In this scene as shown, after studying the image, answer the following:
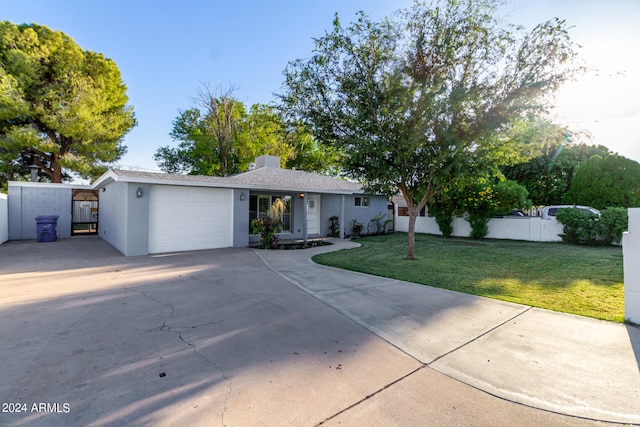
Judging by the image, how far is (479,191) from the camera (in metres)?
13.6

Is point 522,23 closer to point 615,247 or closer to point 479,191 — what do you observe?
point 479,191

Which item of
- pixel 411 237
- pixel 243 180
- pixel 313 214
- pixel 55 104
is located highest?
pixel 55 104

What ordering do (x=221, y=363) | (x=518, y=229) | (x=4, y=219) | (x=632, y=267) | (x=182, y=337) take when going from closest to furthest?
(x=221, y=363)
(x=182, y=337)
(x=632, y=267)
(x=4, y=219)
(x=518, y=229)

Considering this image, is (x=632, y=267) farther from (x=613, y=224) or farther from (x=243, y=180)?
(x=243, y=180)

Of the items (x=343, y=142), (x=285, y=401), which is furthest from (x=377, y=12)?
(x=285, y=401)

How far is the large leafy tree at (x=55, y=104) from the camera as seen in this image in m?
15.3

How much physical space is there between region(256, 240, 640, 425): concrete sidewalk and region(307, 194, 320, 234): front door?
8760 mm

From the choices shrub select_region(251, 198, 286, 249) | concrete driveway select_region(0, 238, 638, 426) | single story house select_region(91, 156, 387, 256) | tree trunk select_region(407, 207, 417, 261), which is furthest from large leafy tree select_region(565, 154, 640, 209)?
shrub select_region(251, 198, 286, 249)

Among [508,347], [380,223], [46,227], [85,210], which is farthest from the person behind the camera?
[380,223]

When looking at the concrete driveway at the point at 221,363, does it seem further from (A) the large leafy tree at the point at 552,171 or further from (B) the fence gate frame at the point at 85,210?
(A) the large leafy tree at the point at 552,171

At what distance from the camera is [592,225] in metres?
11.0

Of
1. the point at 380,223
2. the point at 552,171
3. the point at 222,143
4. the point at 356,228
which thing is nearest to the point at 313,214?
the point at 356,228

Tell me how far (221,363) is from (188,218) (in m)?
8.16

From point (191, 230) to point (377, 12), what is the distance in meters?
9.00
